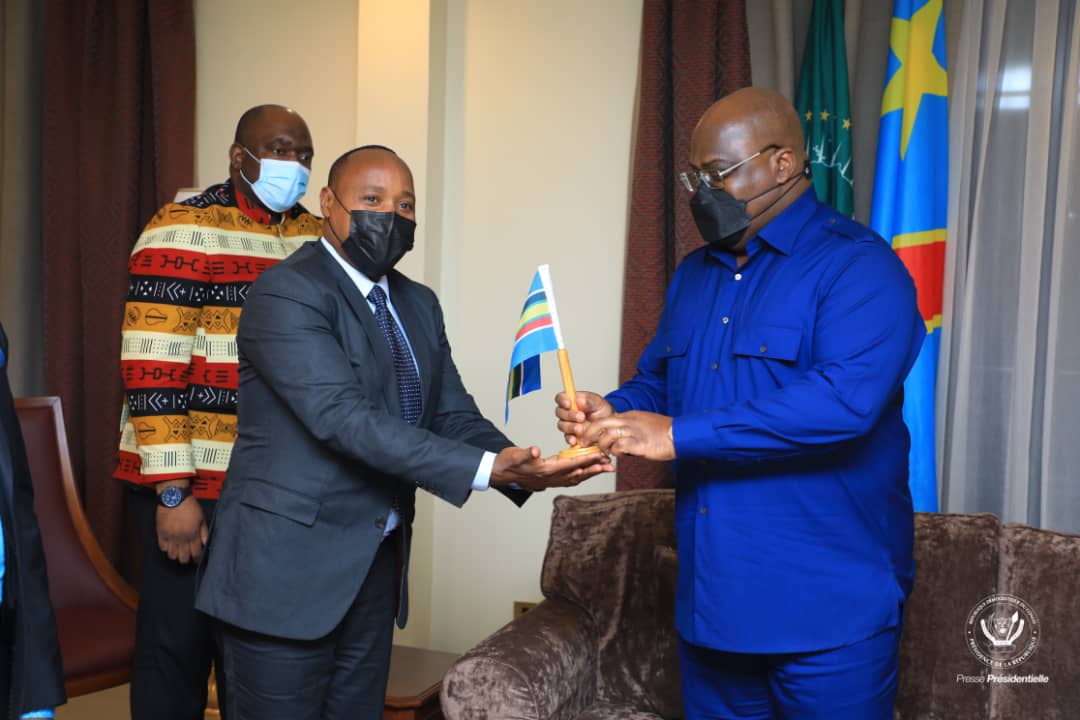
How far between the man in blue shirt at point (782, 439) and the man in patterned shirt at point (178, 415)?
97 centimetres

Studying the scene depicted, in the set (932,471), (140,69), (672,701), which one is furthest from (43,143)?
(932,471)

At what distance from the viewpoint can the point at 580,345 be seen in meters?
3.53

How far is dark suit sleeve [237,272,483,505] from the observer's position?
1850 mm

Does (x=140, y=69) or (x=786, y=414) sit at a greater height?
(x=140, y=69)

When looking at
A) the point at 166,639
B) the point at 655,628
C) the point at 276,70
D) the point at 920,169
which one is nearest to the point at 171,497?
the point at 166,639

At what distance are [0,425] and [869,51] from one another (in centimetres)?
277

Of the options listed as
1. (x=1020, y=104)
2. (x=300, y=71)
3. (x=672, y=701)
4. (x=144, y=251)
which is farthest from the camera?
(x=300, y=71)

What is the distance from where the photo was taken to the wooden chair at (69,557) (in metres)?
2.71

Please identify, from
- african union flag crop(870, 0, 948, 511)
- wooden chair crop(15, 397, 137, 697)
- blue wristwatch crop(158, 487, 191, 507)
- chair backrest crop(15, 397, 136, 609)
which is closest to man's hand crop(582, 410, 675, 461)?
blue wristwatch crop(158, 487, 191, 507)

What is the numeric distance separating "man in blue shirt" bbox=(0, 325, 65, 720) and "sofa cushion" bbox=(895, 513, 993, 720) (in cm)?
202

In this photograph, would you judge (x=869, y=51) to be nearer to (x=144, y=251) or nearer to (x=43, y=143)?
(x=144, y=251)

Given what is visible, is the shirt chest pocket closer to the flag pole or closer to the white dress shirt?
the flag pole

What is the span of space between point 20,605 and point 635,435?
3.42 feet

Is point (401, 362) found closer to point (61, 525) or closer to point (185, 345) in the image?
point (185, 345)
